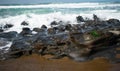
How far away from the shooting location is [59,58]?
29.3ft

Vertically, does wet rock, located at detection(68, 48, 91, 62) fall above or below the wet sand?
above

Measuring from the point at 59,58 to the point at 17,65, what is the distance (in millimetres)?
1761

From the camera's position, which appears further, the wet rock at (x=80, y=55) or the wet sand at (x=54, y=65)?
the wet rock at (x=80, y=55)

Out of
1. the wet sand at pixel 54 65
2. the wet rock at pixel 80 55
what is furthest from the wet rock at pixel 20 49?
the wet rock at pixel 80 55

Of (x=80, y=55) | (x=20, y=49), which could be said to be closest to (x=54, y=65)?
(x=80, y=55)

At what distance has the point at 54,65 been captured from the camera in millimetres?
8195

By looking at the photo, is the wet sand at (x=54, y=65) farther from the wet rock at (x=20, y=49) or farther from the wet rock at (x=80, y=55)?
the wet rock at (x=20, y=49)

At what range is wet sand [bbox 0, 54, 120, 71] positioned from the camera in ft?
25.3

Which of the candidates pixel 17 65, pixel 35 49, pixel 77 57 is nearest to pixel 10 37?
pixel 35 49

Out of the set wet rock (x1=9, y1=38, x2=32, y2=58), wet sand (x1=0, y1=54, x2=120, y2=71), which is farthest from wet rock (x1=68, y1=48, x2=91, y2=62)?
wet rock (x1=9, y1=38, x2=32, y2=58)

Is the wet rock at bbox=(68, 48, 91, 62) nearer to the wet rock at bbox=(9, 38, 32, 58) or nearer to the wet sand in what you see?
the wet sand

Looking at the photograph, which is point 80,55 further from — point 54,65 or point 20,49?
Result: point 20,49

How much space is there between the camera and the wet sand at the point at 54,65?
25.3ft

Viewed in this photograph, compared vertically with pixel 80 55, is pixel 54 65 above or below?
below
